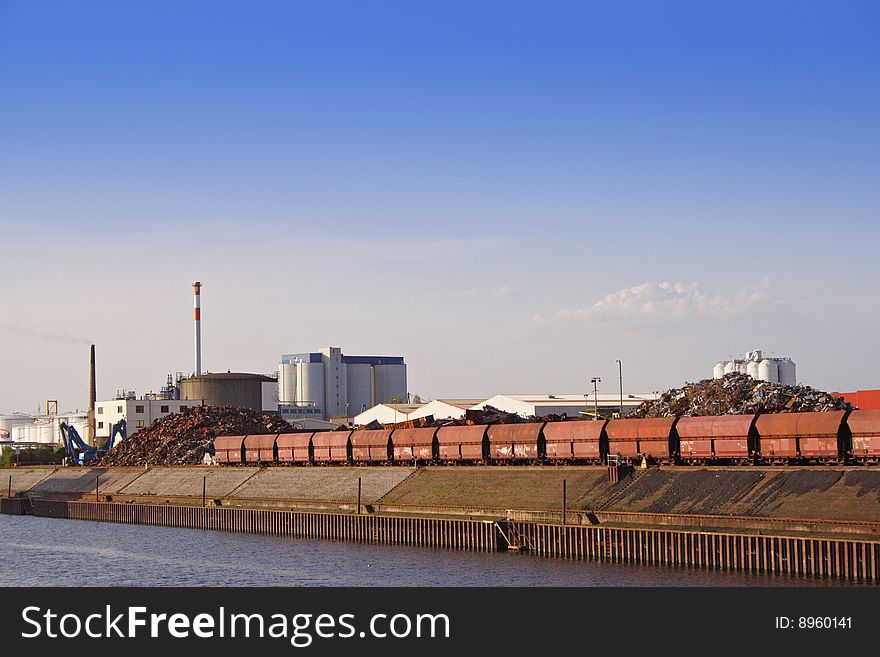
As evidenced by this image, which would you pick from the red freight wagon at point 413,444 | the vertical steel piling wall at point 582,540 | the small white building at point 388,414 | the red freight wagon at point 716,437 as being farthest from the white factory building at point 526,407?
the red freight wagon at point 716,437

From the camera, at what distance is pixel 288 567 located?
69938 millimetres

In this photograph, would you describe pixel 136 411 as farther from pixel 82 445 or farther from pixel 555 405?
pixel 555 405

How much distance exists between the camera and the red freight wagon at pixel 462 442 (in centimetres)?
9504

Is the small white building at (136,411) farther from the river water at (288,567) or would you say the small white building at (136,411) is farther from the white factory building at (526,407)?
the river water at (288,567)

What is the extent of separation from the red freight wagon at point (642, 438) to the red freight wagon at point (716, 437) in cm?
91

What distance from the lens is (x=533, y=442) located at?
3575 inches

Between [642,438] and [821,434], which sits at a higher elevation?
[821,434]

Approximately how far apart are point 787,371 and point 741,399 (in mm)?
90431

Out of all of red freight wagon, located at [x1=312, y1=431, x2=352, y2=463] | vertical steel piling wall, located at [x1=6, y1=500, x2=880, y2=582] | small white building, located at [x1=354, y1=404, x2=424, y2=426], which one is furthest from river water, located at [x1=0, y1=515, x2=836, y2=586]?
small white building, located at [x1=354, y1=404, x2=424, y2=426]

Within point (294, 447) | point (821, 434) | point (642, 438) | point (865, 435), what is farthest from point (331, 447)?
point (865, 435)
